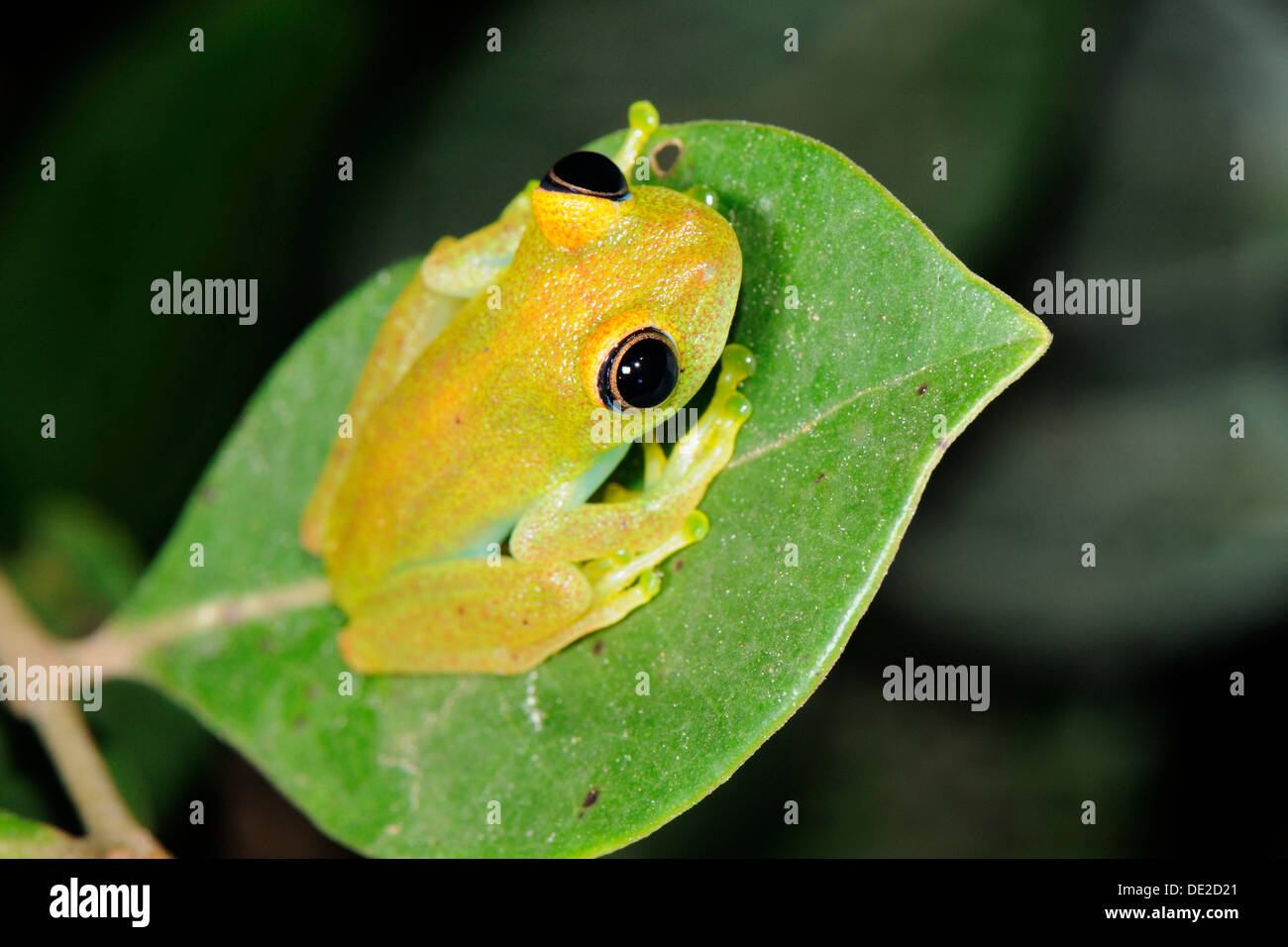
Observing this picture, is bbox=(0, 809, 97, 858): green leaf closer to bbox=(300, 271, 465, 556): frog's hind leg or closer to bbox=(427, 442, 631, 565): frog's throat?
bbox=(300, 271, 465, 556): frog's hind leg

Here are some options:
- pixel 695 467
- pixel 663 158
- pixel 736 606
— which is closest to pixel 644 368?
pixel 695 467

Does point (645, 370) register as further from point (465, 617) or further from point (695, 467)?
point (465, 617)

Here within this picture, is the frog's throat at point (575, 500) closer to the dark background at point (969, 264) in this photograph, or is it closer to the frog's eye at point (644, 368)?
the frog's eye at point (644, 368)

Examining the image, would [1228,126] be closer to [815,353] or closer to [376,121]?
[815,353]

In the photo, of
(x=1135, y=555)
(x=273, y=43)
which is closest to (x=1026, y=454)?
(x=1135, y=555)

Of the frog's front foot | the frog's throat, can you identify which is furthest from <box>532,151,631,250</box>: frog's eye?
the frog's throat
